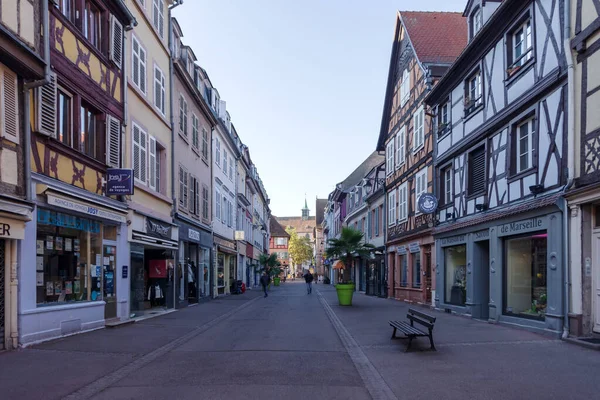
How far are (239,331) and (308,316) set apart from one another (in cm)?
518

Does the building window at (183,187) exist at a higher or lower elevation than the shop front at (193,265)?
higher

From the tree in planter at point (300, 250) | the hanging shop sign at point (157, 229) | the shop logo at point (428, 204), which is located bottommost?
the tree in planter at point (300, 250)

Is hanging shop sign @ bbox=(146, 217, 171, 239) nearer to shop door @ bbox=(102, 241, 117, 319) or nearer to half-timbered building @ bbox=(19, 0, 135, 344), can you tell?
half-timbered building @ bbox=(19, 0, 135, 344)

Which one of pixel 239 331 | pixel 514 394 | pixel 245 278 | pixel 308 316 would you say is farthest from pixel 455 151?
pixel 245 278

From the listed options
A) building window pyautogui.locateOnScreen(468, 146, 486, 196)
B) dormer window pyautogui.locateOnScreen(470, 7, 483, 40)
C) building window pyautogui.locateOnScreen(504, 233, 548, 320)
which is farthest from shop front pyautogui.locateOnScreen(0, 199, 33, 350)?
dormer window pyautogui.locateOnScreen(470, 7, 483, 40)

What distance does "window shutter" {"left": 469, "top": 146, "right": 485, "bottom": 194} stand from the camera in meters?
17.2

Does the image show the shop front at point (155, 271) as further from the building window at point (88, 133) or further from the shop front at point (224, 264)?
the shop front at point (224, 264)

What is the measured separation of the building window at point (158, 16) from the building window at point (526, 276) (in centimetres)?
1316

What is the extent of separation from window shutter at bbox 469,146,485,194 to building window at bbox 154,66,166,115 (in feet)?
33.7

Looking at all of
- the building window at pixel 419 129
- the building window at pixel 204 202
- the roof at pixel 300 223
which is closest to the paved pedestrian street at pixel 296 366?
the building window at pixel 419 129

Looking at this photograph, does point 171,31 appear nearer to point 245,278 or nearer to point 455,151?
point 455,151

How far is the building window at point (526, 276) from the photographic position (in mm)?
13398

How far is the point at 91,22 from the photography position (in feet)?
45.8

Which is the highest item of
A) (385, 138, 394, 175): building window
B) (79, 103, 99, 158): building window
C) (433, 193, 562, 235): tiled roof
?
(385, 138, 394, 175): building window
